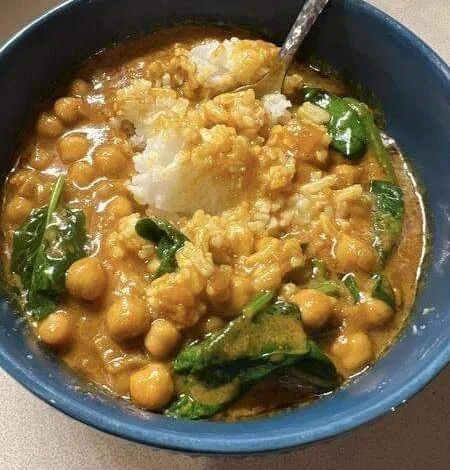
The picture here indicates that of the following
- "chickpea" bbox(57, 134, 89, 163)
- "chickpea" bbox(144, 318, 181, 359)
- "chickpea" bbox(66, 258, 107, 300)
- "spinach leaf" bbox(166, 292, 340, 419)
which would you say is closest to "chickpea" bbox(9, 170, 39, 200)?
"chickpea" bbox(57, 134, 89, 163)

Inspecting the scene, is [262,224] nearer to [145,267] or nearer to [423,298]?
[145,267]

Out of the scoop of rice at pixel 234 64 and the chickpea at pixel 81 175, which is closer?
the chickpea at pixel 81 175

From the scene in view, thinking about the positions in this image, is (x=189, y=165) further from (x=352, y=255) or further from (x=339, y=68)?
(x=339, y=68)

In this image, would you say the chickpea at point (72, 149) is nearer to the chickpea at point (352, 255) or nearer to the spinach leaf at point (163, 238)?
the spinach leaf at point (163, 238)

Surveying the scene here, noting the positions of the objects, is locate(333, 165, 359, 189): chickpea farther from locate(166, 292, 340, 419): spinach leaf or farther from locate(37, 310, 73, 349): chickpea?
locate(37, 310, 73, 349): chickpea

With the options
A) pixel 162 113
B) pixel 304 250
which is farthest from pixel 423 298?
pixel 162 113

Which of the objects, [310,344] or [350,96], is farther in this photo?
[350,96]

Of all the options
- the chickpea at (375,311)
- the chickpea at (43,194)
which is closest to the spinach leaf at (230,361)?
the chickpea at (375,311)
